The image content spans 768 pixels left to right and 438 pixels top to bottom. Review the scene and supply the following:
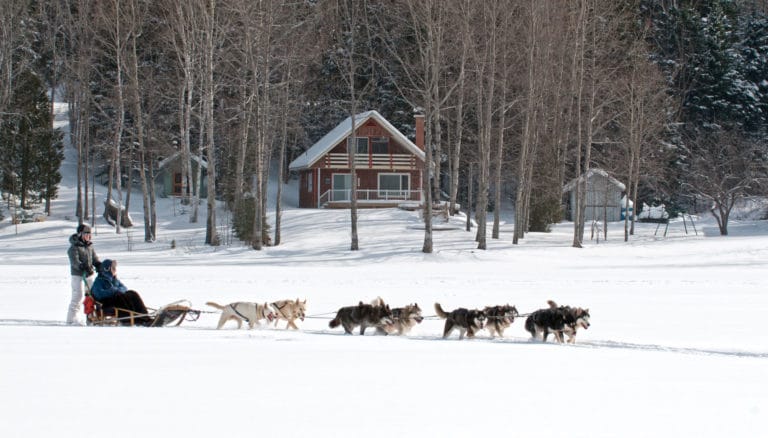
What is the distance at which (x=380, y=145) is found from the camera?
53.2m

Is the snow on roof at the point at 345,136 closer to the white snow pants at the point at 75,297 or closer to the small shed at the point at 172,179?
the small shed at the point at 172,179

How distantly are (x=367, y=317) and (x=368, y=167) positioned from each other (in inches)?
1590

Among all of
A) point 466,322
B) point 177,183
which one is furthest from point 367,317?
point 177,183

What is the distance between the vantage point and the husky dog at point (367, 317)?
12.9m

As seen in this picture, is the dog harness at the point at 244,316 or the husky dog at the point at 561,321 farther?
the dog harness at the point at 244,316

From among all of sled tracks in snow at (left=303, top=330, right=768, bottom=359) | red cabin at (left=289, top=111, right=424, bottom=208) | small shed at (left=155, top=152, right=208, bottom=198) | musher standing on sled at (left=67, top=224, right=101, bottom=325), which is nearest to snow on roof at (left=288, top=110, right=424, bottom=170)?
red cabin at (left=289, top=111, right=424, bottom=208)

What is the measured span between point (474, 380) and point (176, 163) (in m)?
49.5

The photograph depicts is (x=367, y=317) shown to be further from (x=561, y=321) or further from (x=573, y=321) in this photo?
(x=573, y=321)

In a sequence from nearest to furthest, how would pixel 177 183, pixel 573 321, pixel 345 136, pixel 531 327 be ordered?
pixel 573 321 → pixel 531 327 → pixel 345 136 → pixel 177 183

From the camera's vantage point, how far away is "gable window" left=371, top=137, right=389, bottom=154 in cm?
5294

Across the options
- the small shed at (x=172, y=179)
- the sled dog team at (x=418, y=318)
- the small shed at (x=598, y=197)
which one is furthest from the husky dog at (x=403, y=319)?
the small shed at (x=172, y=179)

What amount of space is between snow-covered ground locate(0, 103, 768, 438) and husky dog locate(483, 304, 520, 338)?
317 mm

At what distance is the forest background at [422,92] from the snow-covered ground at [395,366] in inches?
482

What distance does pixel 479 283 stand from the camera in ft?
68.7
